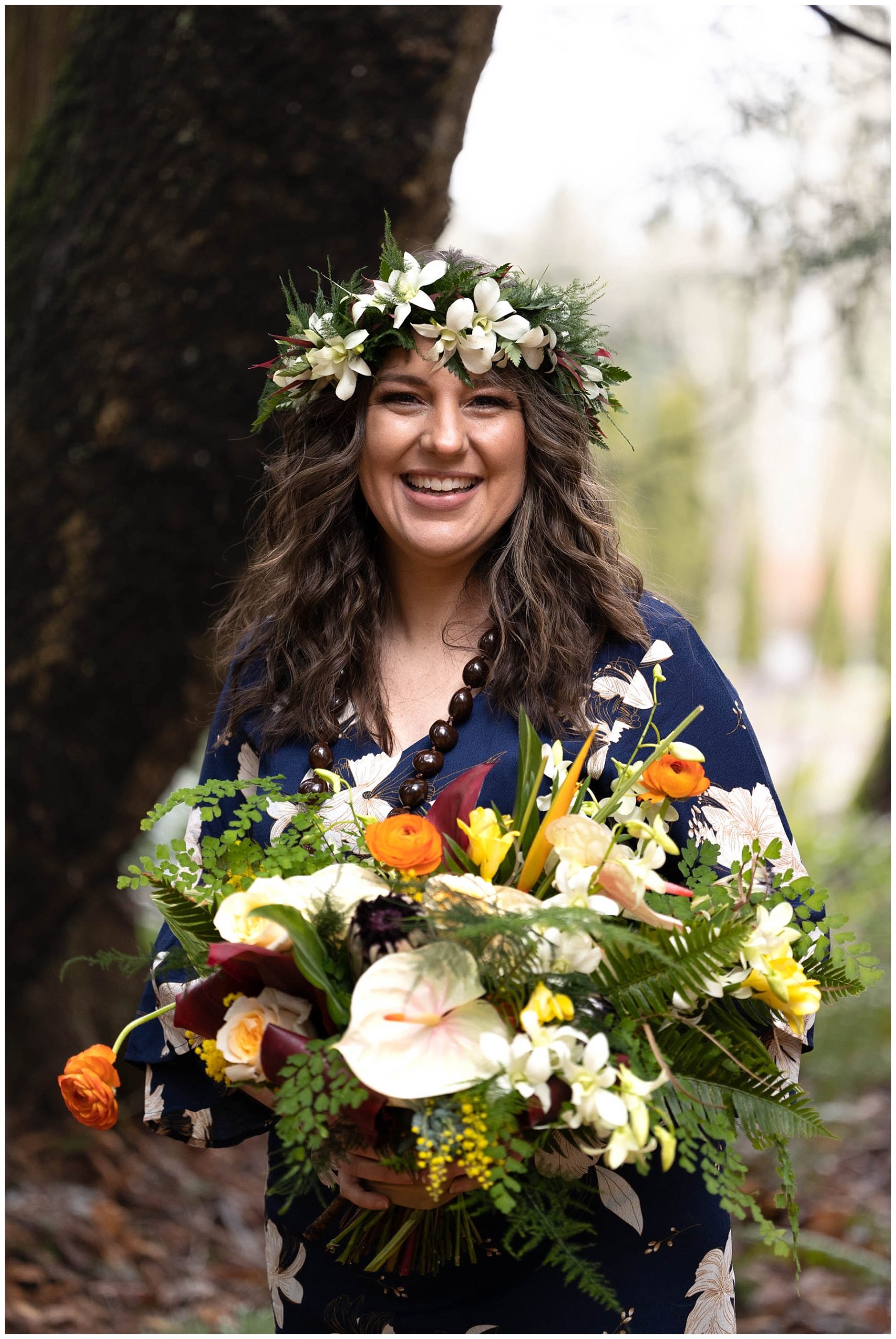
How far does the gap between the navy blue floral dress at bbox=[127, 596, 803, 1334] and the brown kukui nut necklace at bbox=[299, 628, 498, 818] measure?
0.06 feet

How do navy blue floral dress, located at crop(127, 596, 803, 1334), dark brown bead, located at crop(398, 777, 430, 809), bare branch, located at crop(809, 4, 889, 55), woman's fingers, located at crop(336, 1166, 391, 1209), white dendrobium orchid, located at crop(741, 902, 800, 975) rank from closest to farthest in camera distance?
white dendrobium orchid, located at crop(741, 902, 800, 975) < woman's fingers, located at crop(336, 1166, 391, 1209) < navy blue floral dress, located at crop(127, 596, 803, 1334) < dark brown bead, located at crop(398, 777, 430, 809) < bare branch, located at crop(809, 4, 889, 55)

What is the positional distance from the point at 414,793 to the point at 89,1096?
594mm

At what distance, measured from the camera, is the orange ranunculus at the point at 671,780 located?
1.38 metres

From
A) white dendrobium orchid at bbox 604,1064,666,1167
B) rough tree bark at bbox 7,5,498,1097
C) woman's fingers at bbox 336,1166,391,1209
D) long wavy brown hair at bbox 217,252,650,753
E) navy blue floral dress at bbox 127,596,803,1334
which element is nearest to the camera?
white dendrobium orchid at bbox 604,1064,666,1167

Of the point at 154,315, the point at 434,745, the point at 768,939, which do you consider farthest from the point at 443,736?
the point at 154,315

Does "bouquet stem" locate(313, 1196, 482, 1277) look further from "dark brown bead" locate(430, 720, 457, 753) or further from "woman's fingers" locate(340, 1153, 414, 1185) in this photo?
"dark brown bead" locate(430, 720, 457, 753)

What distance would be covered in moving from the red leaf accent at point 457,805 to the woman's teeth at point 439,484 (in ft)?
1.80

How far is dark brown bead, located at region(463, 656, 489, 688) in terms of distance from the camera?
5.91 feet

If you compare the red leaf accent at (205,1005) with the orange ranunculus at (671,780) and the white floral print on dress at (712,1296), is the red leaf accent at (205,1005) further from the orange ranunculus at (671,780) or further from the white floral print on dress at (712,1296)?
the white floral print on dress at (712,1296)

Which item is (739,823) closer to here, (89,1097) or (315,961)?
(315,961)

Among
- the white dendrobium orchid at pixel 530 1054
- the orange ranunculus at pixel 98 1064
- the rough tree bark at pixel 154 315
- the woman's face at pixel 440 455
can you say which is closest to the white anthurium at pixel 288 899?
the white dendrobium orchid at pixel 530 1054

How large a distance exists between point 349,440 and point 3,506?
1.46m

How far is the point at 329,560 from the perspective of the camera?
6.63 feet

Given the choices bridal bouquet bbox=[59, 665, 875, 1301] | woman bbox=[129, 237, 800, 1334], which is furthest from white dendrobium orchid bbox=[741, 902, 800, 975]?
woman bbox=[129, 237, 800, 1334]
